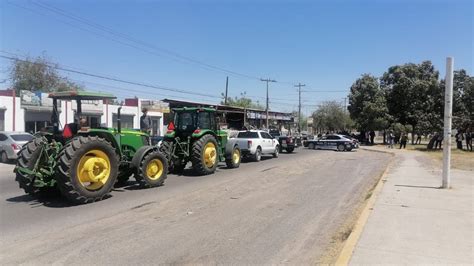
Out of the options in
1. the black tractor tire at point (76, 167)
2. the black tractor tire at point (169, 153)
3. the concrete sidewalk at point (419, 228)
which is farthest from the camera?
the black tractor tire at point (169, 153)

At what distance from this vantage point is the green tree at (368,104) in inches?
2061

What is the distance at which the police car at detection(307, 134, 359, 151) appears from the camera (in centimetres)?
3944

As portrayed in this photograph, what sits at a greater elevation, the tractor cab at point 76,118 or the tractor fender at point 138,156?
the tractor cab at point 76,118

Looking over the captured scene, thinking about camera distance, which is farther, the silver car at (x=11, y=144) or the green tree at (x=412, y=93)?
the green tree at (x=412, y=93)

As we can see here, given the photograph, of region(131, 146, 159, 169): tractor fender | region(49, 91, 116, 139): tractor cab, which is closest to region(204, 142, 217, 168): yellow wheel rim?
region(131, 146, 159, 169): tractor fender

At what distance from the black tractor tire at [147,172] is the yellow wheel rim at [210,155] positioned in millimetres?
3468

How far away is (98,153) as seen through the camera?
1071cm

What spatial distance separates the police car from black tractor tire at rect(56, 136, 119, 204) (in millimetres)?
31050

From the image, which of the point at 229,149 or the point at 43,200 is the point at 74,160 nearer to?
the point at 43,200

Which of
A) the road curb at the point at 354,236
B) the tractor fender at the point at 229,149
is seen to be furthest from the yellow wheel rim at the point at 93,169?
the tractor fender at the point at 229,149

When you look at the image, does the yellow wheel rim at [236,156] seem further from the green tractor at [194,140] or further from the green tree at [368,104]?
the green tree at [368,104]

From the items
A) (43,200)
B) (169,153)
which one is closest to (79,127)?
(43,200)

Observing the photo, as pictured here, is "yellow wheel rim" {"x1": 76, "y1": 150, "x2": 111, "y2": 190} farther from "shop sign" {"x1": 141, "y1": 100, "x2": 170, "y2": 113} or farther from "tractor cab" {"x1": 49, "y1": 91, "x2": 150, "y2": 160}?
"shop sign" {"x1": 141, "y1": 100, "x2": 170, "y2": 113}

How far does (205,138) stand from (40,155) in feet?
23.0
